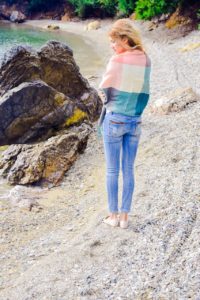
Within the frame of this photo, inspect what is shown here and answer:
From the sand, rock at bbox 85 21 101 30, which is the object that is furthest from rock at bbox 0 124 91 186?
rock at bbox 85 21 101 30

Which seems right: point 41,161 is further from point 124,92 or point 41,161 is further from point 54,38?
point 54,38

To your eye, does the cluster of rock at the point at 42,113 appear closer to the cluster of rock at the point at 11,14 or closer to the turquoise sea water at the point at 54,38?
the turquoise sea water at the point at 54,38

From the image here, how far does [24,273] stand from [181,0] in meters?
23.7

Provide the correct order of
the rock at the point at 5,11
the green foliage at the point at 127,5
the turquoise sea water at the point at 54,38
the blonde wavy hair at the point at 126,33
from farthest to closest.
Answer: the rock at the point at 5,11, the green foliage at the point at 127,5, the turquoise sea water at the point at 54,38, the blonde wavy hair at the point at 126,33

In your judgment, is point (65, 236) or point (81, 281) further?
point (65, 236)

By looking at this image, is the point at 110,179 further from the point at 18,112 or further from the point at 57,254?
the point at 18,112

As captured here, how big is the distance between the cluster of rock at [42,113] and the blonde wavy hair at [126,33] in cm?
369

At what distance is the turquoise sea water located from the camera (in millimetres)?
23425

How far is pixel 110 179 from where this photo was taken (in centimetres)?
587

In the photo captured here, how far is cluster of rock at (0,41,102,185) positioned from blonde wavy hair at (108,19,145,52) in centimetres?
369

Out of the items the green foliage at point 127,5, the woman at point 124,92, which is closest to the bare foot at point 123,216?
the woman at point 124,92

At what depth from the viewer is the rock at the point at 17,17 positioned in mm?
49375

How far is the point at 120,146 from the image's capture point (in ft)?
18.7

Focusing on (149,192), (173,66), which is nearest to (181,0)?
(173,66)
